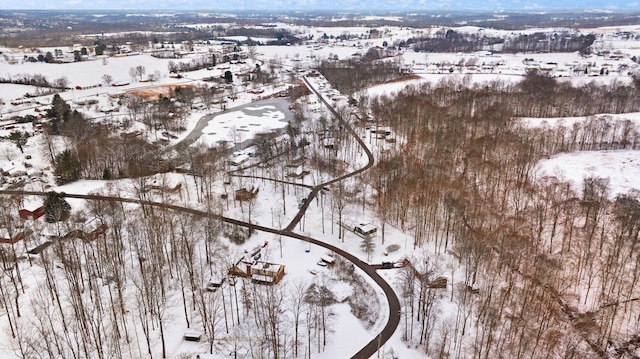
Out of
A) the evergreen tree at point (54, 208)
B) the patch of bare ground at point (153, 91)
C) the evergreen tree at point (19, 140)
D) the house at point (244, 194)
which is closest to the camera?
the evergreen tree at point (54, 208)

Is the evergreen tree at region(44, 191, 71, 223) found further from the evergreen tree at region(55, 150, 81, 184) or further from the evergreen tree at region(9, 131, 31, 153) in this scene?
the evergreen tree at region(9, 131, 31, 153)

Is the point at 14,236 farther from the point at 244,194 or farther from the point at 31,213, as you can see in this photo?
the point at 244,194

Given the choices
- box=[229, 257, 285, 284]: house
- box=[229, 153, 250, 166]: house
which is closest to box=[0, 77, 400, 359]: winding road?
box=[229, 257, 285, 284]: house

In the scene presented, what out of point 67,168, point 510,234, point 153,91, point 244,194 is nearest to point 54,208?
point 67,168

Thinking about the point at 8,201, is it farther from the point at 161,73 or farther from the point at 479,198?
the point at 161,73

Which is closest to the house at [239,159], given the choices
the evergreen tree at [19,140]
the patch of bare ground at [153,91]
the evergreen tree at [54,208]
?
the evergreen tree at [54,208]

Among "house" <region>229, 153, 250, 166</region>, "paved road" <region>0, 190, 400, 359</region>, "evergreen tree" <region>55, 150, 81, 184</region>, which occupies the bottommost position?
"paved road" <region>0, 190, 400, 359</region>

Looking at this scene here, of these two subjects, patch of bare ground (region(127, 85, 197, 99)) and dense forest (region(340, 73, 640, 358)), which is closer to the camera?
dense forest (region(340, 73, 640, 358))

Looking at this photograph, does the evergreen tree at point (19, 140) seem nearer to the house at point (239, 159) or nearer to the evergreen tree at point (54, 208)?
the evergreen tree at point (54, 208)
